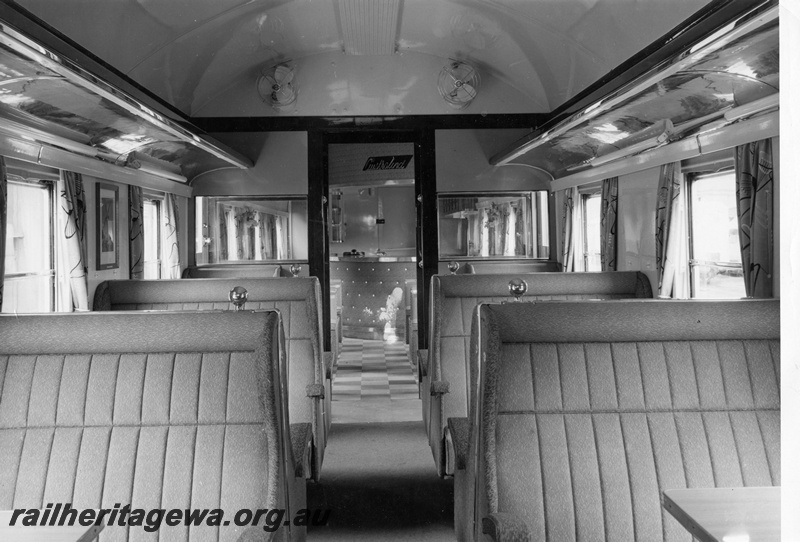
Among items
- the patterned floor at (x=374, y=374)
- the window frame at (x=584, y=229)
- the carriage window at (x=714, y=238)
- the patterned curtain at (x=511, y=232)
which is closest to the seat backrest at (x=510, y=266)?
the patterned curtain at (x=511, y=232)

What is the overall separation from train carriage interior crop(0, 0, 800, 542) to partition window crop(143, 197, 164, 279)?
0.06 m

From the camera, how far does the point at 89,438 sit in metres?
1.76

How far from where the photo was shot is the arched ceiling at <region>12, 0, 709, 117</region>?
4402 mm

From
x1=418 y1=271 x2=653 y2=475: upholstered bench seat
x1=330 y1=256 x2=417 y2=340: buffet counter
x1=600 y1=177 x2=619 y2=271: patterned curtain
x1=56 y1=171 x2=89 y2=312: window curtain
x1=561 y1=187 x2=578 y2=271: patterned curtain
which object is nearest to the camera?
x1=418 y1=271 x2=653 y2=475: upholstered bench seat

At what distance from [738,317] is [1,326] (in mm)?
2166

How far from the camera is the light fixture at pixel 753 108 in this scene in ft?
10.8

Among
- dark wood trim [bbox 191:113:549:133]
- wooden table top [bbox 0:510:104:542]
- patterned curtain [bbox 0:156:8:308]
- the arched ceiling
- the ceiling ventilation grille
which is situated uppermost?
the ceiling ventilation grille

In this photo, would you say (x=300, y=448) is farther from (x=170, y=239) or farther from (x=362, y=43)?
(x=362, y=43)

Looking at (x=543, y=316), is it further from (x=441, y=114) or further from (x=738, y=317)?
(x=441, y=114)

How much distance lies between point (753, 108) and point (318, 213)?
487cm

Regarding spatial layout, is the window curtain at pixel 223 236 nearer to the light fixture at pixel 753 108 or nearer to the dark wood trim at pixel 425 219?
the dark wood trim at pixel 425 219

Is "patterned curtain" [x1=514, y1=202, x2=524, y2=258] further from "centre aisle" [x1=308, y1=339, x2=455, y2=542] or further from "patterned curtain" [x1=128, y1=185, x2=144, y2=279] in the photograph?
"patterned curtain" [x1=128, y1=185, x2=144, y2=279]

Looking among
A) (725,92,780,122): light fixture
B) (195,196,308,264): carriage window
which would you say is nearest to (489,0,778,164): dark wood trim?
(725,92,780,122): light fixture

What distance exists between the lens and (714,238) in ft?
14.4
